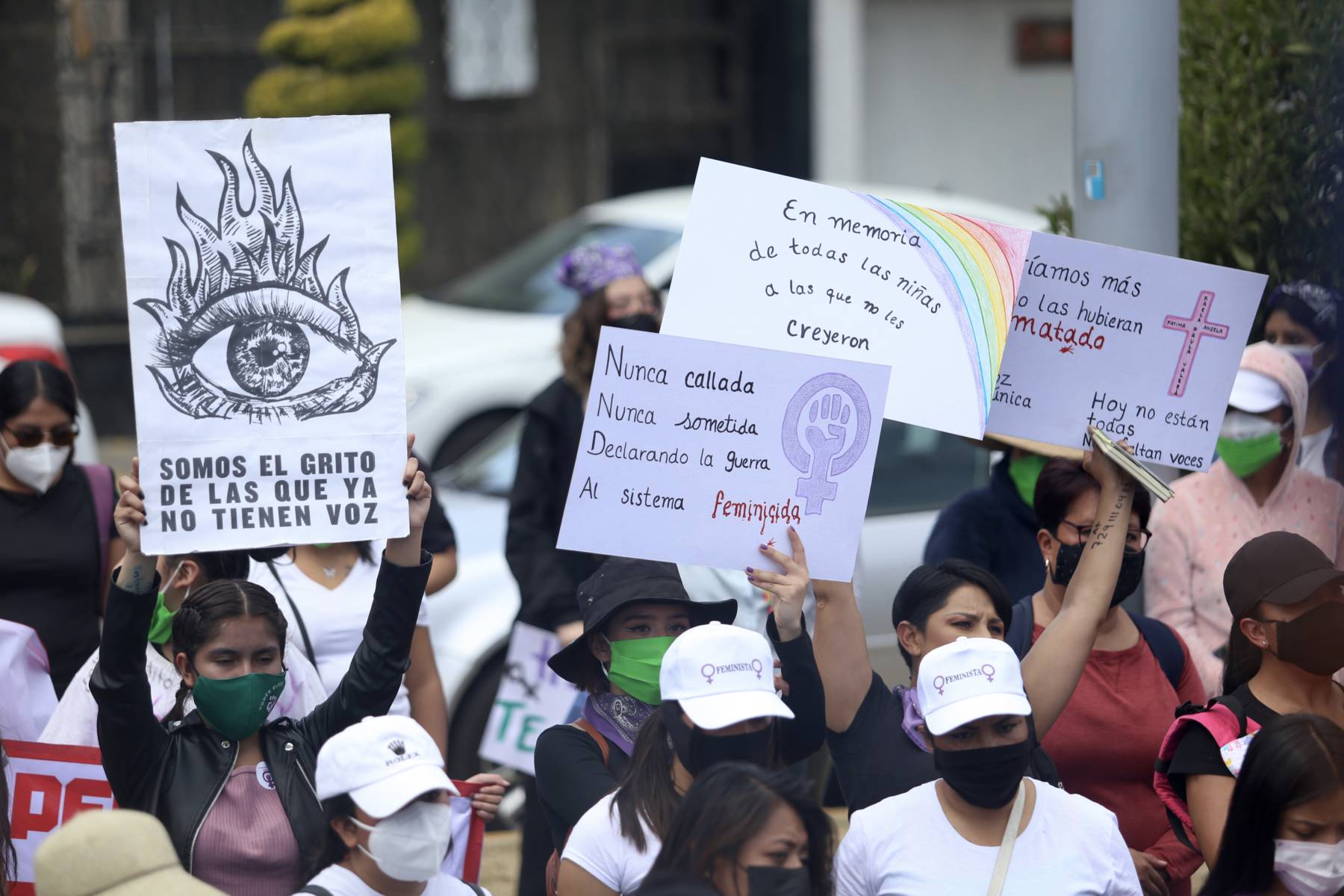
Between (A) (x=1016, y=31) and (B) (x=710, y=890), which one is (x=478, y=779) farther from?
(A) (x=1016, y=31)

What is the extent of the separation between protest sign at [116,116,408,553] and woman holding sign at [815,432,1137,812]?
1030 millimetres

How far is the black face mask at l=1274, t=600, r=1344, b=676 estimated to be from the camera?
386 cm

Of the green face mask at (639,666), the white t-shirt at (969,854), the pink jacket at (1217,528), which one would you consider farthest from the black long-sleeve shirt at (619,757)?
the pink jacket at (1217,528)

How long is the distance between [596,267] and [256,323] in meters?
2.35

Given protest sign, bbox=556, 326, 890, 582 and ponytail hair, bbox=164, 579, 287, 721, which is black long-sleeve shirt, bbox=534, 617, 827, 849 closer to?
protest sign, bbox=556, 326, 890, 582

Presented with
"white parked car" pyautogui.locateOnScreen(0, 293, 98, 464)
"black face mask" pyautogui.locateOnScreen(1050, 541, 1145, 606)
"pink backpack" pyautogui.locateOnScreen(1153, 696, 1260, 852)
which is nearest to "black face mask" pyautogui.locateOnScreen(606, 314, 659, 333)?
"black face mask" pyautogui.locateOnScreen(1050, 541, 1145, 606)

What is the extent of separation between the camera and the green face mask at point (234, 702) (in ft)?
12.6

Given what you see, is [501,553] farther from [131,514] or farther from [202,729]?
[131,514]

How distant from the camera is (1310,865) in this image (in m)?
3.42

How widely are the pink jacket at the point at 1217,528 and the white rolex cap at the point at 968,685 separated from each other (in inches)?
57.9

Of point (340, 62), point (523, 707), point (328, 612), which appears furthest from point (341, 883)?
point (340, 62)

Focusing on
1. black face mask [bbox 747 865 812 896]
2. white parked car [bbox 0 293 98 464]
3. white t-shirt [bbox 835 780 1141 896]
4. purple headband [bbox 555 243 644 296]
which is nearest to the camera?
black face mask [bbox 747 865 812 896]

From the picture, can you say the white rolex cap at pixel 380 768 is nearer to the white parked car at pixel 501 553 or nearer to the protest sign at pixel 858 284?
the protest sign at pixel 858 284

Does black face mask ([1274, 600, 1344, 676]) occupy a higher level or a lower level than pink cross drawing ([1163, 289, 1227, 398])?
lower
